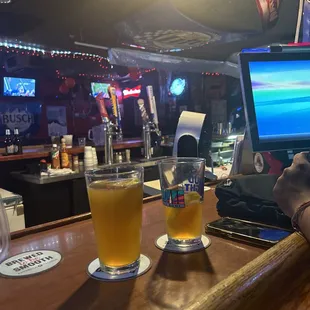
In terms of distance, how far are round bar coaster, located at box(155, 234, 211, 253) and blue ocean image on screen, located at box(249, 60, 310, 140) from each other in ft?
1.22

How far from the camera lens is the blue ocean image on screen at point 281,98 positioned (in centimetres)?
90

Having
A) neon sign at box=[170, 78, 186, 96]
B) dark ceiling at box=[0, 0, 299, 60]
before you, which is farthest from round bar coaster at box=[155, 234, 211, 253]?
→ neon sign at box=[170, 78, 186, 96]

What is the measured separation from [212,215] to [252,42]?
453 cm

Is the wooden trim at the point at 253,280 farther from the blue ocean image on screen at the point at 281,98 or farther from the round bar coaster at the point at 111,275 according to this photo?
the blue ocean image on screen at the point at 281,98

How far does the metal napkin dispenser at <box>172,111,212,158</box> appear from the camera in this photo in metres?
2.04

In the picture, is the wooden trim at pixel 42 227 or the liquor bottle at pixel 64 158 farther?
the liquor bottle at pixel 64 158

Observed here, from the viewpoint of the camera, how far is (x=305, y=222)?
599 millimetres

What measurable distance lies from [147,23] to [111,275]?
251 cm

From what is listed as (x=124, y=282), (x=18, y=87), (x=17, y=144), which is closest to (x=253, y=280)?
(x=124, y=282)

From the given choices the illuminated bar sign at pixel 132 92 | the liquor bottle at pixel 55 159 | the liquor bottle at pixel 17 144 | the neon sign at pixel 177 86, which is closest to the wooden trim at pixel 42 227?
the liquor bottle at pixel 55 159

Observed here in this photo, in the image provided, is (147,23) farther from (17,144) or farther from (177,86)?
(177,86)

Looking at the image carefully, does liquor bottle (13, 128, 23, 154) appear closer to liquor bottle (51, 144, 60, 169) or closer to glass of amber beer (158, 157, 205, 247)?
liquor bottle (51, 144, 60, 169)

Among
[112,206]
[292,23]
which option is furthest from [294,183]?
[292,23]

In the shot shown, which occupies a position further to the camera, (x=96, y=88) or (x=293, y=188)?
(x=96, y=88)
